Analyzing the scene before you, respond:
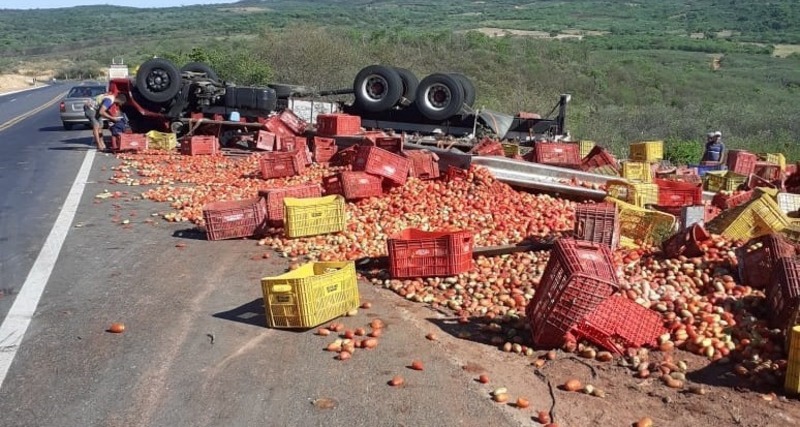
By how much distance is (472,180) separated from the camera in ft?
41.5

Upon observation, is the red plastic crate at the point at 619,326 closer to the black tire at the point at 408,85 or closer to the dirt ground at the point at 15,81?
the black tire at the point at 408,85

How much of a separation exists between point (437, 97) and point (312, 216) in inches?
444

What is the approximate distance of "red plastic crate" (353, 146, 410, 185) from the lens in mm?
12562

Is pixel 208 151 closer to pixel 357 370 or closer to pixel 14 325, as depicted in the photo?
pixel 14 325

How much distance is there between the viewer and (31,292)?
8.46 m

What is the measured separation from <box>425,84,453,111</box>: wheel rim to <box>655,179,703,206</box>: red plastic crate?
30.2 ft

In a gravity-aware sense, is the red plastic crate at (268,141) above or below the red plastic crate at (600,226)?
below

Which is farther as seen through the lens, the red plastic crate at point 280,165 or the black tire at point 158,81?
the black tire at point 158,81

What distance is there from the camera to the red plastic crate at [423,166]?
13352 mm

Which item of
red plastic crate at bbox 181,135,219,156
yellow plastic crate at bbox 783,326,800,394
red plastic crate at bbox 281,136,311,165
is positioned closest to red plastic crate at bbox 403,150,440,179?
red plastic crate at bbox 281,136,311,165

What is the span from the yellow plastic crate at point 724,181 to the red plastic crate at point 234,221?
8689 millimetres

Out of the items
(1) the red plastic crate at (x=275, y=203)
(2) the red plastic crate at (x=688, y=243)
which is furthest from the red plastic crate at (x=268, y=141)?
(2) the red plastic crate at (x=688, y=243)

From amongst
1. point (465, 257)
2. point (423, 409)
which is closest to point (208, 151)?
point (465, 257)

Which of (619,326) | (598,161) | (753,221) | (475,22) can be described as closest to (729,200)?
(753,221)
